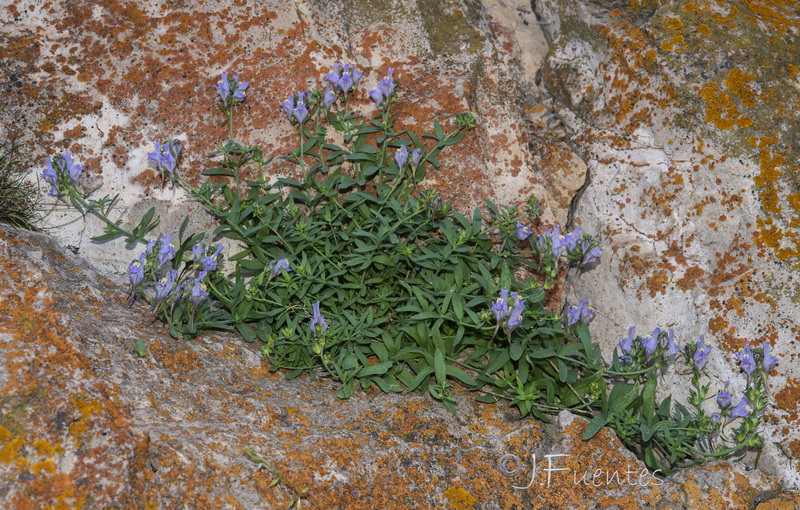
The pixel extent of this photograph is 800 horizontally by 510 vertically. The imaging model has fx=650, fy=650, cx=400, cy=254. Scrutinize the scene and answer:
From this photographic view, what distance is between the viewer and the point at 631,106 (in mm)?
4891

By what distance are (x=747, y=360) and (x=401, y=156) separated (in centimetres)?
250

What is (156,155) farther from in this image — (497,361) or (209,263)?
(497,361)

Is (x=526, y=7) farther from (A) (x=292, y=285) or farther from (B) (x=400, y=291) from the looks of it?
(A) (x=292, y=285)

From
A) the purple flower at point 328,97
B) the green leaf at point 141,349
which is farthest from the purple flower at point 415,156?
the green leaf at point 141,349

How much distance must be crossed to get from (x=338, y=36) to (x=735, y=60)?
9.80 feet

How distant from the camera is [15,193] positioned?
4.34 meters

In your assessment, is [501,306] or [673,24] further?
[673,24]

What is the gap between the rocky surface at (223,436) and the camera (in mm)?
2686

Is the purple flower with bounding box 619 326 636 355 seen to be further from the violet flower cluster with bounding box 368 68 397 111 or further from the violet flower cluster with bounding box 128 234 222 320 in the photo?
the violet flower cluster with bounding box 128 234 222 320

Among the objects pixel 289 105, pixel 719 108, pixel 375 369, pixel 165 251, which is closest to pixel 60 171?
pixel 165 251

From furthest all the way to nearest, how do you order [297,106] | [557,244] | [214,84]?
[214,84]
[297,106]
[557,244]

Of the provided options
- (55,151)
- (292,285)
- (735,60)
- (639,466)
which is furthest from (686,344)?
(55,151)

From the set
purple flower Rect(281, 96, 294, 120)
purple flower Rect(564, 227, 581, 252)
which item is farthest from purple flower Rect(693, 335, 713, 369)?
purple flower Rect(281, 96, 294, 120)

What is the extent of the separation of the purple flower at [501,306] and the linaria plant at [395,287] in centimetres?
1
